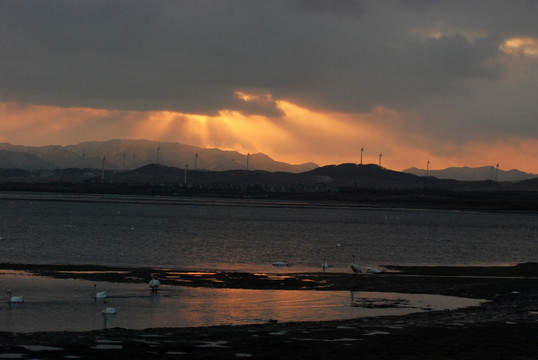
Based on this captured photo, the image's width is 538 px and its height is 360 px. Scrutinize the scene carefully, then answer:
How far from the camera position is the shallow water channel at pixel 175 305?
27781mm

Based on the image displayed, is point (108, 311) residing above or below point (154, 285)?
below

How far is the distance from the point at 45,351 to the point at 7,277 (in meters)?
21.0

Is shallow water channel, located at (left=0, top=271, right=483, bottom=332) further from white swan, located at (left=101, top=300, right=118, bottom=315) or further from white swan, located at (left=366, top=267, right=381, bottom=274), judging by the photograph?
white swan, located at (left=366, top=267, right=381, bottom=274)

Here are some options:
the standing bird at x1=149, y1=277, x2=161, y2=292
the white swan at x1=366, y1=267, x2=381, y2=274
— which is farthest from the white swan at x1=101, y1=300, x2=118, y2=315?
the white swan at x1=366, y1=267, x2=381, y2=274

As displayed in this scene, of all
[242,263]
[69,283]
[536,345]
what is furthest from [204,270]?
[536,345]

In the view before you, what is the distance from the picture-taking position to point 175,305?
1262 inches

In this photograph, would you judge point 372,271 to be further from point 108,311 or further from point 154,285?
point 108,311

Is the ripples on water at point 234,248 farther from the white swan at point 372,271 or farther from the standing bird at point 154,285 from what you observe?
the standing bird at point 154,285

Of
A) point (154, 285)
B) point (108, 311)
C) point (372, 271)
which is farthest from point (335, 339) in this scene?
point (372, 271)

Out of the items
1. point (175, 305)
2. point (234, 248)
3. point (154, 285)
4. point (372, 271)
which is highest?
point (372, 271)

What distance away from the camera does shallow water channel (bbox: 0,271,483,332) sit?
91.1ft

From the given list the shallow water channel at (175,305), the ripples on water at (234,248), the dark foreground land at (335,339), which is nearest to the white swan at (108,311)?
the shallow water channel at (175,305)

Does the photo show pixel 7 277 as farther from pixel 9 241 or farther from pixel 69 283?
pixel 9 241

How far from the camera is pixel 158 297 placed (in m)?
34.2
